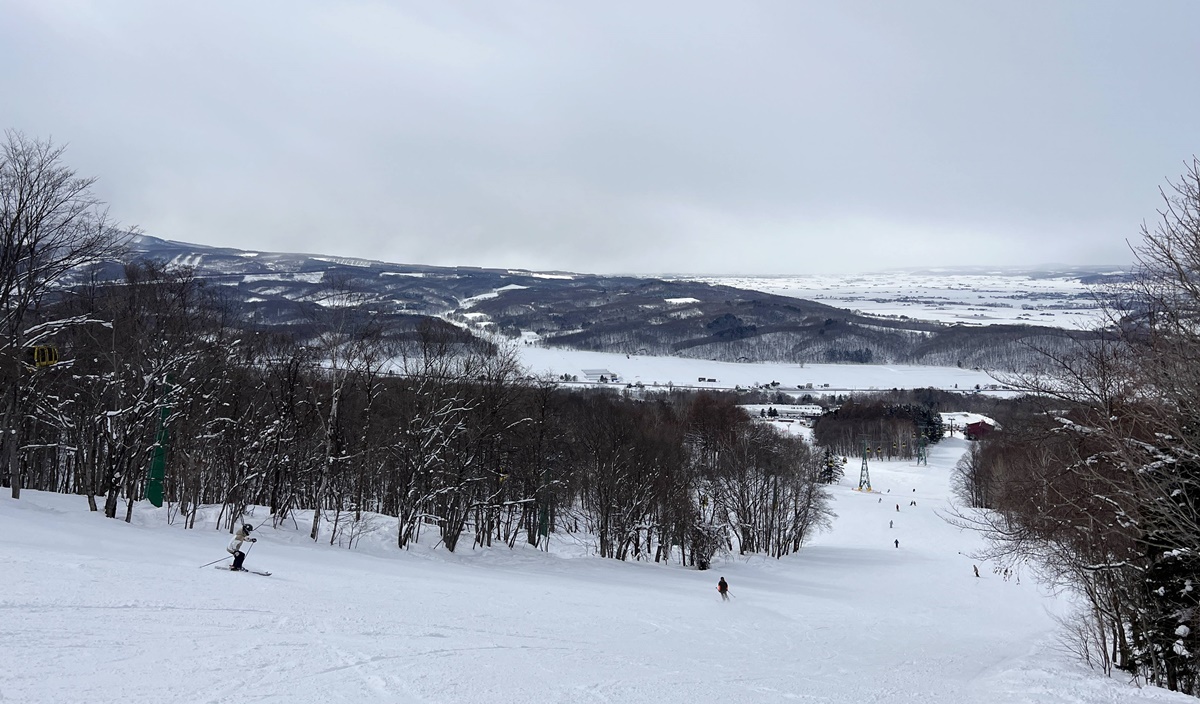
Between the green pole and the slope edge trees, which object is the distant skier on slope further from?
the slope edge trees

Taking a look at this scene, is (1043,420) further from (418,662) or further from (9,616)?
(9,616)

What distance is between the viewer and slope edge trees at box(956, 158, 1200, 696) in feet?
37.8

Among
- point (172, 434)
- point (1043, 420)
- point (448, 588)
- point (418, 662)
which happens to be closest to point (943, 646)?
point (1043, 420)

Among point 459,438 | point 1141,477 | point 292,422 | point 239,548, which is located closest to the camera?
point 1141,477

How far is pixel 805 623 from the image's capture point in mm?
22984

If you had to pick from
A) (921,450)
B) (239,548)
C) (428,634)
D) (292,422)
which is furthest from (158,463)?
(921,450)

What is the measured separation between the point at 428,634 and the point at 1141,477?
12.4 metres

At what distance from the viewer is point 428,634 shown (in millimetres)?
12883

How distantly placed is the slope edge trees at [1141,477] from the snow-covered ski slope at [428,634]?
1.49 metres

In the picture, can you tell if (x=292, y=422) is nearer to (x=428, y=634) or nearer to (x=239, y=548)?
(x=239, y=548)

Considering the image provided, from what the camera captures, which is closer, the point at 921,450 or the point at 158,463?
the point at 158,463

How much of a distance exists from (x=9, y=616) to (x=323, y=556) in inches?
441

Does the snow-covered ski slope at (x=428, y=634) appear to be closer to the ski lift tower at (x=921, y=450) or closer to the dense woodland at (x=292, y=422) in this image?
the dense woodland at (x=292, y=422)

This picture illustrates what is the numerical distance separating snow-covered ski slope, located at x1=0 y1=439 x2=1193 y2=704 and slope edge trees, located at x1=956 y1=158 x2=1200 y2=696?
1.49m
